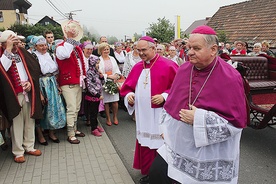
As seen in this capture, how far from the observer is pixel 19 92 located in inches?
169

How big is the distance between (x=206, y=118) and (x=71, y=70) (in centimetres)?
345

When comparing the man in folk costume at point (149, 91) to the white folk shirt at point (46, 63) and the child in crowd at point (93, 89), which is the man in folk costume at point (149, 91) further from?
the child in crowd at point (93, 89)

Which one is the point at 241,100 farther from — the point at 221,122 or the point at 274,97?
the point at 274,97

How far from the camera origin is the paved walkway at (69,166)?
12.7 ft

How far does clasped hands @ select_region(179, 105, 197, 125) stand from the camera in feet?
7.05

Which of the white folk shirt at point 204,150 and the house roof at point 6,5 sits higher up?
the house roof at point 6,5

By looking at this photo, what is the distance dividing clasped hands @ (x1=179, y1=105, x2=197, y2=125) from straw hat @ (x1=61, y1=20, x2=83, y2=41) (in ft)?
10.9

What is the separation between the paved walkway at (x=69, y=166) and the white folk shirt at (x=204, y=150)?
1.62 meters

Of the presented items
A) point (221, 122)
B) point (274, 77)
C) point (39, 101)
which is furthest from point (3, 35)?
point (274, 77)

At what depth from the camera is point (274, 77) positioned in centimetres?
625

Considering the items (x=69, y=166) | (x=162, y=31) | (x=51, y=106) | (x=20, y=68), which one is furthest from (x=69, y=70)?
(x=162, y=31)

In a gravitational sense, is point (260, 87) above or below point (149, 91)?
below

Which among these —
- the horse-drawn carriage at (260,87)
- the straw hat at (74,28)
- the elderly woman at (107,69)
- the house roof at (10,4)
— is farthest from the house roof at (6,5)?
the horse-drawn carriage at (260,87)

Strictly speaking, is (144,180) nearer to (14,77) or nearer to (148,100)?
(148,100)
